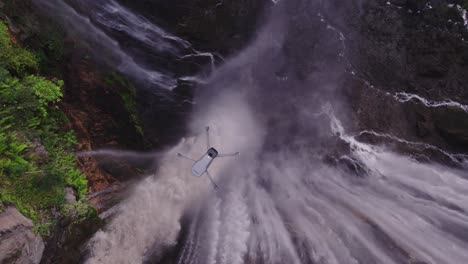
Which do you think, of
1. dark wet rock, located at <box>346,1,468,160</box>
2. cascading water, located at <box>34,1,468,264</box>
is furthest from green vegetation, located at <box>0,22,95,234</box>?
dark wet rock, located at <box>346,1,468,160</box>

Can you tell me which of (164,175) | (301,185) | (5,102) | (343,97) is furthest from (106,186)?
(343,97)

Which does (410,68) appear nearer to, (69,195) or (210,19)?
(210,19)

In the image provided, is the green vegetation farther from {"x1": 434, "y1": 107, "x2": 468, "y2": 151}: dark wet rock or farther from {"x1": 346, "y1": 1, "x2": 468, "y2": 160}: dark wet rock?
{"x1": 434, "y1": 107, "x2": 468, "y2": 151}: dark wet rock

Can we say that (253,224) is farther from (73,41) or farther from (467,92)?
(467,92)

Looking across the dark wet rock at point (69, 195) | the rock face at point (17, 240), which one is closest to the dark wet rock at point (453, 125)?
the dark wet rock at point (69, 195)

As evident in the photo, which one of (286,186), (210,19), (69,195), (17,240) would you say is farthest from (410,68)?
(17,240)
